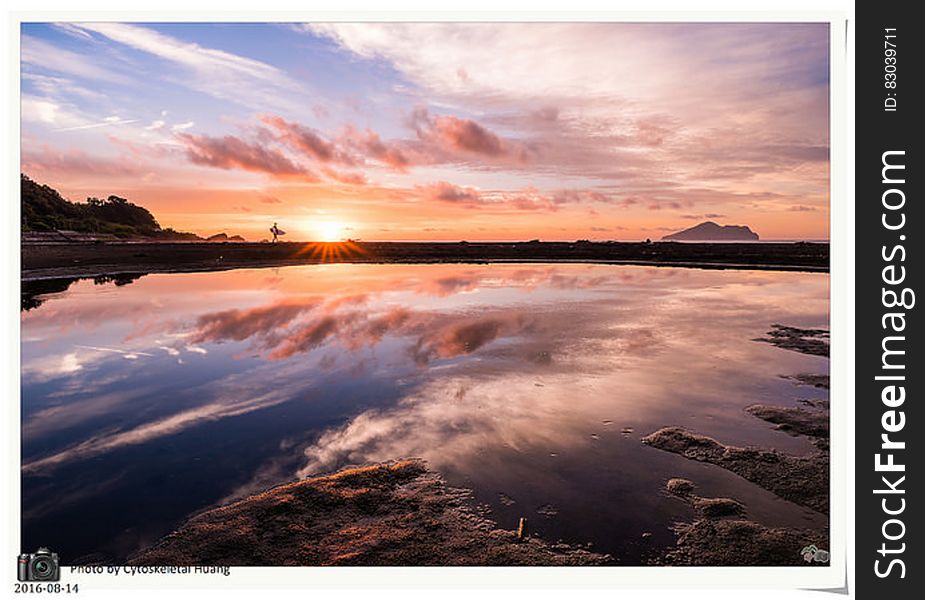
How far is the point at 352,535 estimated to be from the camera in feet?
17.0

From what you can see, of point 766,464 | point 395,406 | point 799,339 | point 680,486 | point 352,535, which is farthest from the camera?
point 799,339

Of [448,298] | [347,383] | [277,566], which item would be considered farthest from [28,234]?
[277,566]

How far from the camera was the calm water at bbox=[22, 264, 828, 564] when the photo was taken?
5.68m

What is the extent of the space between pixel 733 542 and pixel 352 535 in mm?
4243

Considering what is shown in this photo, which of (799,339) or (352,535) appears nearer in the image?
(352,535)

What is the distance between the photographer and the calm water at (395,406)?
568 centimetres

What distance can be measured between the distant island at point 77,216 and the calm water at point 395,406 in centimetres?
3581

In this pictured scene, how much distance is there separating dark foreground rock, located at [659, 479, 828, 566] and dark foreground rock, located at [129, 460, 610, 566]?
3.20 ft

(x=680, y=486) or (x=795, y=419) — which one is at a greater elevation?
(x=795, y=419)

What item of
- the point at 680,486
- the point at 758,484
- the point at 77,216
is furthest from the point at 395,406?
the point at 77,216

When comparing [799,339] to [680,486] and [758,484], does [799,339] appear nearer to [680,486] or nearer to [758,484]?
[758,484]

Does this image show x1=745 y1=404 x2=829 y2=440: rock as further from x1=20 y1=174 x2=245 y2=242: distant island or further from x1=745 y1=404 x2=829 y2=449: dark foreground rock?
x1=20 y1=174 x2=245 y2=242: distant island

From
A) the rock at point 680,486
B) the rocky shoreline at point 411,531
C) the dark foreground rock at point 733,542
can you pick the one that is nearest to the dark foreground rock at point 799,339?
the rocky shoreline at point 411,531
